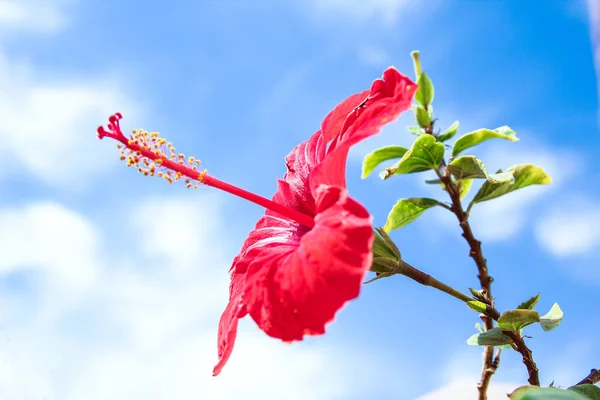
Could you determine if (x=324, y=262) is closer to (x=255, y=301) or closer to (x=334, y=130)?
(x=255, y=301)

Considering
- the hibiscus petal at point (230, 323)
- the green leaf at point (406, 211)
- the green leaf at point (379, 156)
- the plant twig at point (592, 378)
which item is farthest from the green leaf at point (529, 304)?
the hibiscus petal at point (230, 323)

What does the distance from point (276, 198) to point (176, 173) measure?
0.40m

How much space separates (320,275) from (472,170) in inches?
29.4

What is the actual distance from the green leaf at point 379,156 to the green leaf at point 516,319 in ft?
1.98

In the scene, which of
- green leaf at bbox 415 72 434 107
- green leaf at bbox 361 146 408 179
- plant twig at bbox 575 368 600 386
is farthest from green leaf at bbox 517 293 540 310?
green leaf at bbox 415 72 434 107

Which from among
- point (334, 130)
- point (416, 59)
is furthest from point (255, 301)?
point (416, 59)

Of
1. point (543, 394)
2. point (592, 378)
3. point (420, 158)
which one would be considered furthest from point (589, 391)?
point (420, 158)

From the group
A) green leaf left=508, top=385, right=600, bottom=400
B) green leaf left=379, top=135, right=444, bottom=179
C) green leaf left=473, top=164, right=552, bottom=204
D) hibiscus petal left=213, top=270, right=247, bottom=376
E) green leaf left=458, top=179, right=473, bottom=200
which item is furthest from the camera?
green leaf left=458, top=179, right=473, bottom=200

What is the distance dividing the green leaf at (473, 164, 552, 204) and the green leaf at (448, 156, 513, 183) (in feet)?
0.22

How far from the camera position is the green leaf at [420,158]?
1.79 metres

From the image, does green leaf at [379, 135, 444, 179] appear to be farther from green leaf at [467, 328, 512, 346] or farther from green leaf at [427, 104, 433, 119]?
green leaf at [467, 328, 512, 346]

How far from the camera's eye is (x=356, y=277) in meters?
1.29

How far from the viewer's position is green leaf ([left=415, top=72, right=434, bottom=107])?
1.98 meters

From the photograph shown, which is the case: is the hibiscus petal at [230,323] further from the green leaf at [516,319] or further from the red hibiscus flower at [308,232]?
the green leaf at [516,319]
